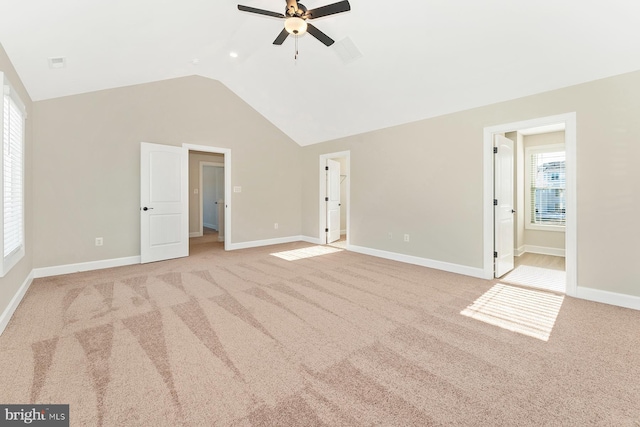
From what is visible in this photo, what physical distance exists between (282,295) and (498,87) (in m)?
3.77

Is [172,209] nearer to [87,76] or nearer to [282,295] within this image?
[87,76]

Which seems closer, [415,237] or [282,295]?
[282,295]

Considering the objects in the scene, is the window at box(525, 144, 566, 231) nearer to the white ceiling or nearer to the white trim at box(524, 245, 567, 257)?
the white trim at box(524, 245, 567, 257)

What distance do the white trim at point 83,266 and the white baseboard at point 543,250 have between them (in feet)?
25.7

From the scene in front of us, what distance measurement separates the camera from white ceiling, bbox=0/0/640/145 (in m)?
2.59

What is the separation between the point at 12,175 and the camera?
9.30 ft

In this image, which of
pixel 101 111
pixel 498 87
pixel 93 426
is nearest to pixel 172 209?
pixel 101 111

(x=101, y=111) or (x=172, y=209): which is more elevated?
(x=101, y=111)

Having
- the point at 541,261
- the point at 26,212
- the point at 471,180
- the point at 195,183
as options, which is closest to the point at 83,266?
the point at 26,212

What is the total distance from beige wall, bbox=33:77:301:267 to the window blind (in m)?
0.86

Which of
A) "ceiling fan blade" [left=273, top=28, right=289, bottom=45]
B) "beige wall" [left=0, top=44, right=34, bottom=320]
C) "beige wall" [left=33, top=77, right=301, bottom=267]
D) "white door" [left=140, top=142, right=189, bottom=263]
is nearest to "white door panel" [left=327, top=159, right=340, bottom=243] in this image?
"beige wall" [left=33, top=77, right=301, bottom=267]

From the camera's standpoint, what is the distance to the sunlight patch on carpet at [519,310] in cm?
245

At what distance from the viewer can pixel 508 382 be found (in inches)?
67.5

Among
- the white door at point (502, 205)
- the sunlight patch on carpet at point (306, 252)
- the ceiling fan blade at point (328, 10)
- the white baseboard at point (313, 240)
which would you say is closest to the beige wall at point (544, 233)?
the white door at point (502, 205)
